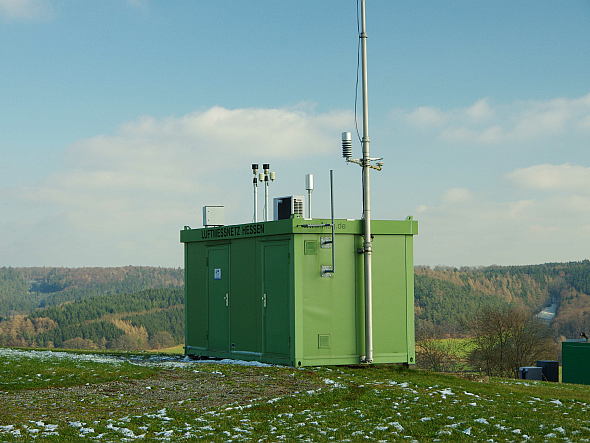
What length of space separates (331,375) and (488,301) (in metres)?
107

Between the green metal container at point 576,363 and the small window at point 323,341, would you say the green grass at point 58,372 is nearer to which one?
the small window at point 323,341

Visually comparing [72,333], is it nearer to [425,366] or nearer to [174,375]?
[425,366]

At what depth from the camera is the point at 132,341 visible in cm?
12388

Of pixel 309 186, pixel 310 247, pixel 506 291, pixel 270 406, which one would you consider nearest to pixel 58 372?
pixel 270 406

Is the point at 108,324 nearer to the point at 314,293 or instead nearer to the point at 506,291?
the point at 506,291

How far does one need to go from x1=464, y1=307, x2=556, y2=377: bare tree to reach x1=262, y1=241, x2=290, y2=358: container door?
42.1 meters

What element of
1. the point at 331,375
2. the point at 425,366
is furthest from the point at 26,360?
the point at 425,366

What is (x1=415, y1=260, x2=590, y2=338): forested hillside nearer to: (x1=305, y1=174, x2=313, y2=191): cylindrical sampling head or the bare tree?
the bare tree

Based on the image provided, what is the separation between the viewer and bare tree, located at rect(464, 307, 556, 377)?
54219mm

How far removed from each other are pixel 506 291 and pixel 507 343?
70.8 metres

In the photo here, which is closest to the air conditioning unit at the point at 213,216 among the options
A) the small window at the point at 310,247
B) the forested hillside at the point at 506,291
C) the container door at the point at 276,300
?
the container door at the point at 276,300

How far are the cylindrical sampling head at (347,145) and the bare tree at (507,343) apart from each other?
42332 millimetres

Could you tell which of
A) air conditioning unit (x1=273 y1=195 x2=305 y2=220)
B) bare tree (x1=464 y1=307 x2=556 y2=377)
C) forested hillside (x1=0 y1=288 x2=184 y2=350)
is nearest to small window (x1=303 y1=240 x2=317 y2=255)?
air conditioning unit (x1=273 y1=195 x2=305 y2=220)

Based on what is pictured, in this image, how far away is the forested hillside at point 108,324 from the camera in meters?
123
